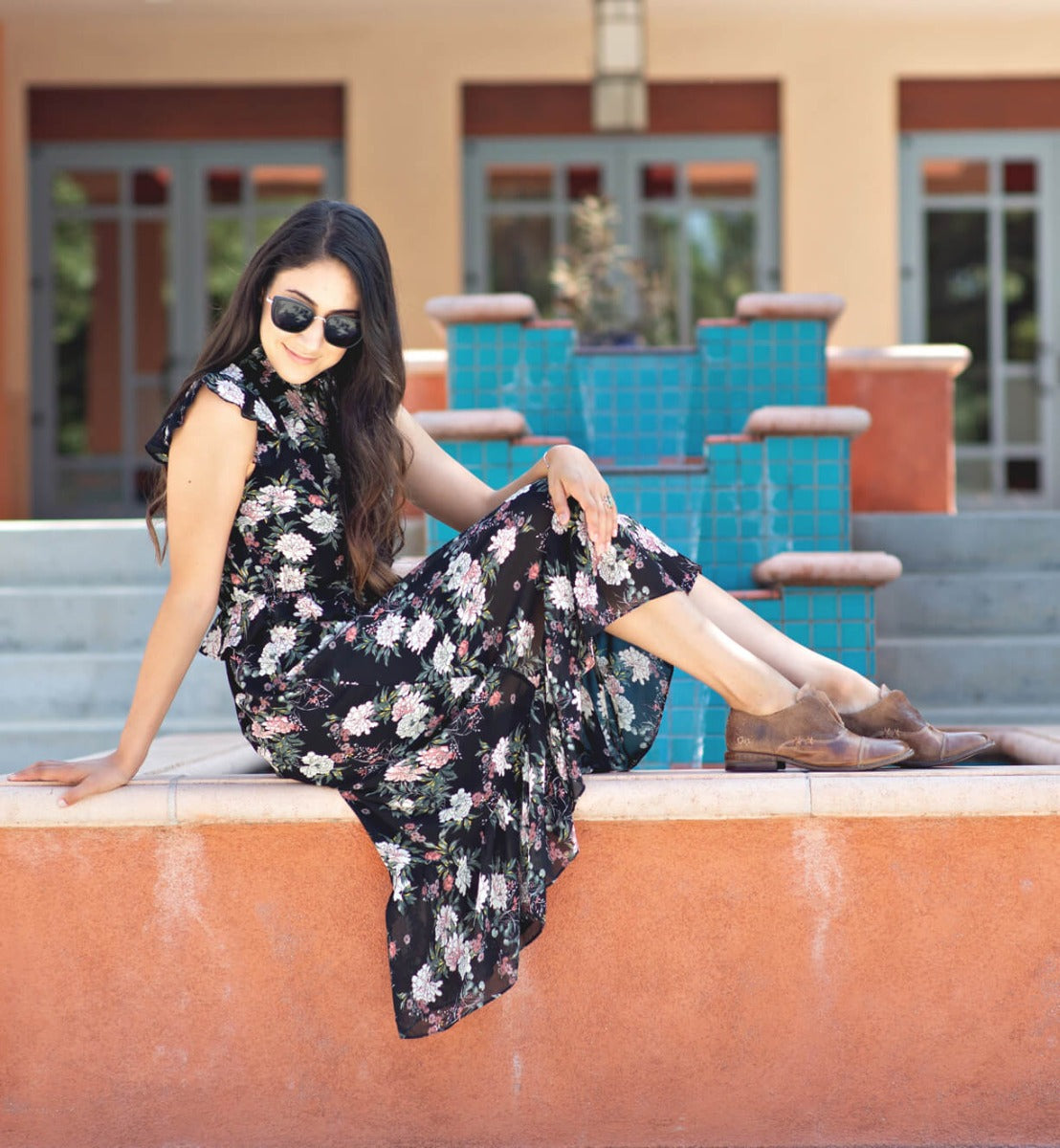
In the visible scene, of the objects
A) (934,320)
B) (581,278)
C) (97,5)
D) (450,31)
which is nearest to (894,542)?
(581,278)

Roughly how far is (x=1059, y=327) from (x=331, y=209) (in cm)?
796

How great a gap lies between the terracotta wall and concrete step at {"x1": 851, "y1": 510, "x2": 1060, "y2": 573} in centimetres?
310

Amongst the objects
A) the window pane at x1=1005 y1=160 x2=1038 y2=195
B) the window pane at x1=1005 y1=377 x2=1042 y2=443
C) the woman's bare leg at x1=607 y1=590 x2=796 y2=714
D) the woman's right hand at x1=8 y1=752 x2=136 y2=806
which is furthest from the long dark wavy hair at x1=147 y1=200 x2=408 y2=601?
the window pane at x1=1005 y1=160 x2=1038 y2=195

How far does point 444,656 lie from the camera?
239 centimetres

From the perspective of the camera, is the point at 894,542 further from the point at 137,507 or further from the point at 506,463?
the point at 137,507

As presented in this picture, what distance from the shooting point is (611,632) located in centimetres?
244

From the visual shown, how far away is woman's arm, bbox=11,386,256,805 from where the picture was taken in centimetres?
233

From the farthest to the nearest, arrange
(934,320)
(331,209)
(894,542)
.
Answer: (934,320) → (894,542) → (331,209)

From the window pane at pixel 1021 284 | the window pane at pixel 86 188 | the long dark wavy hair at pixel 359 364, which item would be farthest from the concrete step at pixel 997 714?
the window pane at pixel 86 188

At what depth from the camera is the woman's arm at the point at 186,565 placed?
2.33 meters

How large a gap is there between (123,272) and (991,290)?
575 cm

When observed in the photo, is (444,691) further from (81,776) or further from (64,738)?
(64,738)

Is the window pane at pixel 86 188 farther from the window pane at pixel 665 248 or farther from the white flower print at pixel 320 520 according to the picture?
the white flower print at pixel 320 520

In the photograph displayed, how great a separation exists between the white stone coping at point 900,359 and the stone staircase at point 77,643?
9.06ft
